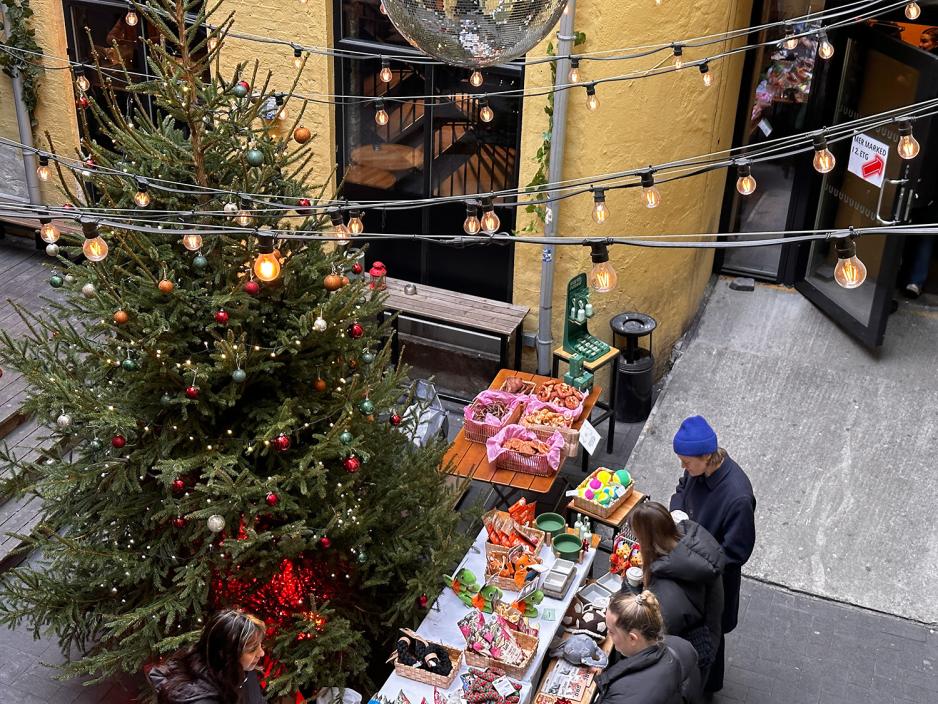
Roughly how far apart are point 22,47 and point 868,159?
25.9ft

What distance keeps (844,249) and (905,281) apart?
21.3ft

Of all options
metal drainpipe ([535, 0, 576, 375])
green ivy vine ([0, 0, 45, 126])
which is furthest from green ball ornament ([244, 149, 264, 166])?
green ivy vine ([0, 0, 45, 126])

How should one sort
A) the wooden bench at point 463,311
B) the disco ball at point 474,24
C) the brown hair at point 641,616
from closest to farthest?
the disco ball at point 474,24 → the brown hair at point 641,616 → the wooden bench at point 463,311

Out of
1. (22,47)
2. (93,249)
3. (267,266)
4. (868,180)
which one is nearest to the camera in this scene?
(93,249)

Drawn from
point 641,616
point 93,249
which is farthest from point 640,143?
point 93,249

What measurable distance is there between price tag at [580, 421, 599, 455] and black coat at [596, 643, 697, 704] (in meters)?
3.03

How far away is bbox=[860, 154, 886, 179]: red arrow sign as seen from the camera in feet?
29.0

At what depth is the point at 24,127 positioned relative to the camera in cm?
1090

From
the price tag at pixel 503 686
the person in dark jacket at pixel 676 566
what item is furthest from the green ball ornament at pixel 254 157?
the price tag at pixel 503 686

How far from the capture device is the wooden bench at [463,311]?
8992 millimetres

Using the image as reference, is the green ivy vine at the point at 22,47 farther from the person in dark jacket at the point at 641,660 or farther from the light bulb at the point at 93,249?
the person in dark jacket at the point at 641,660

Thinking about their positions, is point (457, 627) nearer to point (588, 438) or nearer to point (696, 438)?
point (696, 438)

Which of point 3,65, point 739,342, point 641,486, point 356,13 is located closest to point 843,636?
point 641,486

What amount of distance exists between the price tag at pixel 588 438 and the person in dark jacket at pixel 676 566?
2220mm
